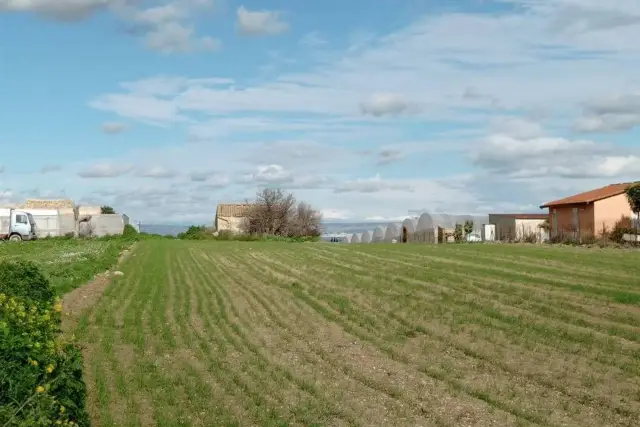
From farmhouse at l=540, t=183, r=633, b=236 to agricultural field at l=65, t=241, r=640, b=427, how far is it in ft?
88.7

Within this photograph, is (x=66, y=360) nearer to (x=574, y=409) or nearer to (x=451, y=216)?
(x=574, y=409)

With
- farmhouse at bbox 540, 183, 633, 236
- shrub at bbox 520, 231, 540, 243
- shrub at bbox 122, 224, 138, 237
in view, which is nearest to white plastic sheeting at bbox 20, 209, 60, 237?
shrub at bbox 122, 224, 138, 237

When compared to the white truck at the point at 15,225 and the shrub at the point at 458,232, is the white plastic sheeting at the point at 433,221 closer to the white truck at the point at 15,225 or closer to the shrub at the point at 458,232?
the shrub at the point at 458,232

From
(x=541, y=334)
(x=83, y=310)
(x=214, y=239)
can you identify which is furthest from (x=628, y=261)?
(x=214, y=239)

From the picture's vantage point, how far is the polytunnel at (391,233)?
69006 millimetres

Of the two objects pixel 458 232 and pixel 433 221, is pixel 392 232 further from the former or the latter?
pixel 458 232

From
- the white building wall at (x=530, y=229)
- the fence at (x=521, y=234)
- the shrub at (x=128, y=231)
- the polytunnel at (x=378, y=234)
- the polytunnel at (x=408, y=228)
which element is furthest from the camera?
the shrub at (x=128, y=231)

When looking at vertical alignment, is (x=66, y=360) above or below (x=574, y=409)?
above

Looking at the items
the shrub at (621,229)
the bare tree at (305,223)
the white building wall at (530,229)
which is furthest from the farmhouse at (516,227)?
the bare tree at (305,223)

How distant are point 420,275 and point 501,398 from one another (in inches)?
602

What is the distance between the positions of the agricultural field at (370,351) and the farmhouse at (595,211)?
1064 inches

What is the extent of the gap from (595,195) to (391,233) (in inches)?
829

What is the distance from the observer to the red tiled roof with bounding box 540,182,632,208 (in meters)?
50.6

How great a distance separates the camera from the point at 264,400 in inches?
394
